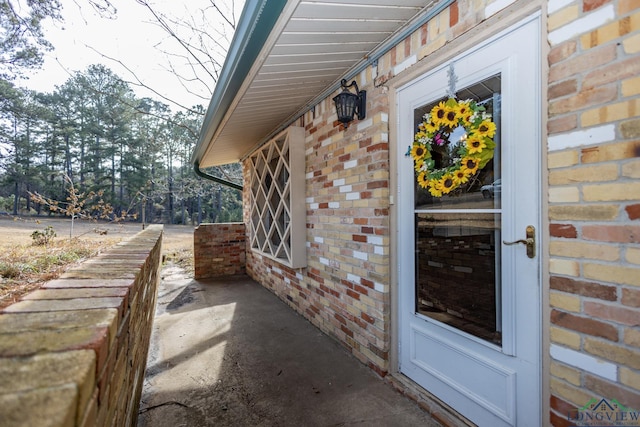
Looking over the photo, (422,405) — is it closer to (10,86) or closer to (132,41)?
(132,41)

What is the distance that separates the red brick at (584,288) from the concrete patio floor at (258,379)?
3.61ft

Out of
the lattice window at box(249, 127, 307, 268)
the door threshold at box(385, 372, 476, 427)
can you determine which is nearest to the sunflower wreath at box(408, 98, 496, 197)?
the door threshold at box(385, 372, 476, 427)

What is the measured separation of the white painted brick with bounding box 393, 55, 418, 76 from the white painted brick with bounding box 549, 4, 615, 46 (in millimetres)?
791

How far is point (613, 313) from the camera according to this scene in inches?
43.9

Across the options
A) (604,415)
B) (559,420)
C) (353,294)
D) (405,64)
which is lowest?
(559,420)

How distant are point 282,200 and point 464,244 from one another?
7.28 ft

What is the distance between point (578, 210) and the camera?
3.96 feet

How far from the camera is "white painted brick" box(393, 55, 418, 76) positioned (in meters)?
1.94

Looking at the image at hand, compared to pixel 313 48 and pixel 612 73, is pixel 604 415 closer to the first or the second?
pixel 612 73

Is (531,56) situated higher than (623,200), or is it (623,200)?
(531,56)

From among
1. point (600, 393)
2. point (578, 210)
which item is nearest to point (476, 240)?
point (578, 210)

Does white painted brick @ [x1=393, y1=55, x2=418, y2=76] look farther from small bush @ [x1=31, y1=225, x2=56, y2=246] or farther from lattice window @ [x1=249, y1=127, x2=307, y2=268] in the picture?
small bush @ [x1=31, y1=225, x2=56, y2=246]

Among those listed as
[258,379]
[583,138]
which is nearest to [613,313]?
[583,138]

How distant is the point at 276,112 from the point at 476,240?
267 centimetres
